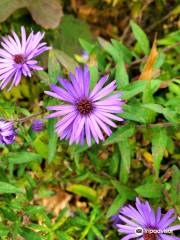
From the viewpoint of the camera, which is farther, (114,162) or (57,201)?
(57,201)

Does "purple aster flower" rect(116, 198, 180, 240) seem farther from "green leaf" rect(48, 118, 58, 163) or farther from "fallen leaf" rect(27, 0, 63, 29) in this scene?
"fallen leaf" rect(27, 0, 63, 29)

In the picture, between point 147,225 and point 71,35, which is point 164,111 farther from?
point 71,35

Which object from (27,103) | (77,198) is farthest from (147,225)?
(27,103)

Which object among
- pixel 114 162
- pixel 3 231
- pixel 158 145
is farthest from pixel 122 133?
pixel 3 231

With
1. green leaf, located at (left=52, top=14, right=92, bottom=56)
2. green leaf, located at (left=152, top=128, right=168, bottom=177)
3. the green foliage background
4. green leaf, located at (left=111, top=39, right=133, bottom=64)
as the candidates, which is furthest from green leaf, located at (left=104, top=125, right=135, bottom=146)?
green leaf, located at (left=52, top=14, right=92, bottom=56)

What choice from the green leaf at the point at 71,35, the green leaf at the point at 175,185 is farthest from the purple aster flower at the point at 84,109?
the green leaf at the point at 71,35

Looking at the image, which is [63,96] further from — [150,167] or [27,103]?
[27,103]
